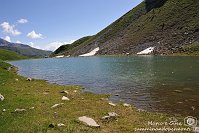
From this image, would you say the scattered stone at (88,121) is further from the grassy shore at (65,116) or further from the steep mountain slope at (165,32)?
the steep mountain slope at (165,32)

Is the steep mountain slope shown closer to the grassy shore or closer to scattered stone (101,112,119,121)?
the grassy shore

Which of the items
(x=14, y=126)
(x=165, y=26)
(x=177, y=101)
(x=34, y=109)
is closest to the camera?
(x=14, y=126)

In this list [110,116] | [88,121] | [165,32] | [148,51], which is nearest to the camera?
[88,121]

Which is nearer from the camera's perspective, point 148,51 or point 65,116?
point 65,116

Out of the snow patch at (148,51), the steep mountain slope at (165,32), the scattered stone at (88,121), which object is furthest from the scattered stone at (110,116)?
the snow patch at (148,51)

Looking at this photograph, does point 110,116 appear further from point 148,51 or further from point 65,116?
point 148,51

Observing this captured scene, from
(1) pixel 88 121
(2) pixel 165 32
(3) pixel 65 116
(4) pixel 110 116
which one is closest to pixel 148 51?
(2) pixel 165 32

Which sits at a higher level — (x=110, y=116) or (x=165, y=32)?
(x=165, y=32)

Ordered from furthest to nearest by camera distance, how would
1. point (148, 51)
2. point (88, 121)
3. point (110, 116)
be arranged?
point (148, 51) < point (110, 116) < point (88, 121)

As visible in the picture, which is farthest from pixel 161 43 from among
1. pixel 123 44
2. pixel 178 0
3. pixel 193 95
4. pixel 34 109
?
pixel 34 109

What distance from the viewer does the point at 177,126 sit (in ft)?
60.8

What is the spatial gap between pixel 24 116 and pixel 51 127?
377 cm

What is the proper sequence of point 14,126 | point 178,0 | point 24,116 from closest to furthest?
point 14,126
point 24,116
point 178,0

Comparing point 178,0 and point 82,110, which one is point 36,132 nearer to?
point 82,110
